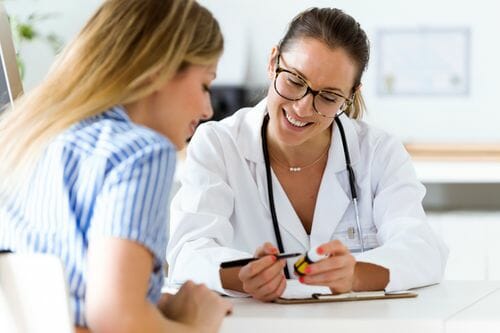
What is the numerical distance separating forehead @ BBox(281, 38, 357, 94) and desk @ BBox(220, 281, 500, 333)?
0.58 metres

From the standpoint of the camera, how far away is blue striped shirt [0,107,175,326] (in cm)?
119

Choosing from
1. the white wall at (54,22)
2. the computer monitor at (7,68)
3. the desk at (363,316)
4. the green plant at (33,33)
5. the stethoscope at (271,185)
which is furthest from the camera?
the white wall at (54,22)

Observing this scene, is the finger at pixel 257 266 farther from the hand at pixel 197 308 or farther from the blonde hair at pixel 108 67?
the blonde hair at pixel 108 67

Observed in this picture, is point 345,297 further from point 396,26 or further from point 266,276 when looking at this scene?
point 396,26

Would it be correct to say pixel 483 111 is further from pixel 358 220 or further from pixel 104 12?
pixel 104 12

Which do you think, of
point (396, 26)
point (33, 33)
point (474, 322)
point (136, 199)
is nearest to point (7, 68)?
point (136, 199)

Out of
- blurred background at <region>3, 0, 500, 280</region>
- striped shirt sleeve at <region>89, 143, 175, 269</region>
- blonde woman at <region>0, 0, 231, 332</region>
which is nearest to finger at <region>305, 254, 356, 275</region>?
blonde woman at <region>0, 0, 231, 332</region>

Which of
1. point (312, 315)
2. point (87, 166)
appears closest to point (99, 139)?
point (87, 166)

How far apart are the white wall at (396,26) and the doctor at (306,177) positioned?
283 cm

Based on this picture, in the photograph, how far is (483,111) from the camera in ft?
16.9

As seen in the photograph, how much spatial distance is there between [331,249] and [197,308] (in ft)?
1.51

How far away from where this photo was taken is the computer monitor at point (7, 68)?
1968mm

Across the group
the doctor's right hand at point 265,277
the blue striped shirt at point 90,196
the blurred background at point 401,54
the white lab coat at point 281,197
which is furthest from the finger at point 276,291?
the blurred background at point 401,54

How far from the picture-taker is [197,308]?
1.41 m
